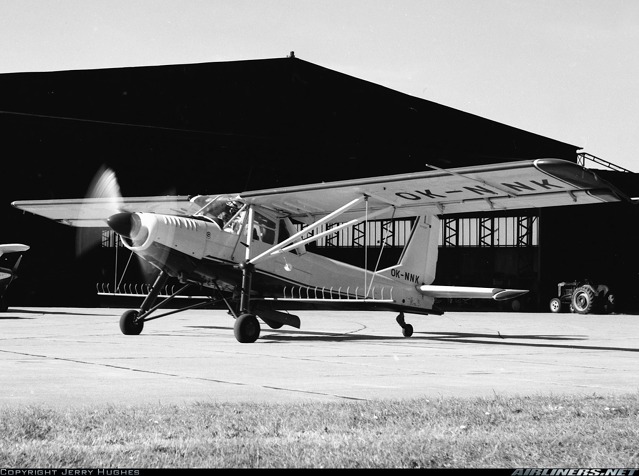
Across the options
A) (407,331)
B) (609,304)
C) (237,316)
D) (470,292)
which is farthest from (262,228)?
(609,304)

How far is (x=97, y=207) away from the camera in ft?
60.8

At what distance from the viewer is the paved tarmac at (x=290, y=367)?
7465mm

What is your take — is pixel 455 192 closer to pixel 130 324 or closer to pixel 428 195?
pixel 428 195

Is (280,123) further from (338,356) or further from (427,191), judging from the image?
(338,356)

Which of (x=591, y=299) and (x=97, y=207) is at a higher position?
(x=97, y=207)

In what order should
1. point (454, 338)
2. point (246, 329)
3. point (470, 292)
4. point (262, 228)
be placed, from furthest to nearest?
point (470, 292) → point (454, 338) → point (262, 228) → point (246, 329)

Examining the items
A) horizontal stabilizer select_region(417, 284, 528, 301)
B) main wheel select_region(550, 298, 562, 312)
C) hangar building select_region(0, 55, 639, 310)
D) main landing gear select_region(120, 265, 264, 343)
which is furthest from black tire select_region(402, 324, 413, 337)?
main wheel select_region(550, 298, 562, 312)

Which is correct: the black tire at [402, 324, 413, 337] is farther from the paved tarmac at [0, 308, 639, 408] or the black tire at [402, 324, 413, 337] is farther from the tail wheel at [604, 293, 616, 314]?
the tail wheel at [604, 293, 616, 314]

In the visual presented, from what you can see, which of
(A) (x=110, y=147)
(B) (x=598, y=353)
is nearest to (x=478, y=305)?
(A) (x=110, y=147)

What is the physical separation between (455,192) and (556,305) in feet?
77.1

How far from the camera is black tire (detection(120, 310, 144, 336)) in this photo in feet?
51.3

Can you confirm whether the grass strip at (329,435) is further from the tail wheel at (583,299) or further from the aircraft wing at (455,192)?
the tail wheel at (583,299)

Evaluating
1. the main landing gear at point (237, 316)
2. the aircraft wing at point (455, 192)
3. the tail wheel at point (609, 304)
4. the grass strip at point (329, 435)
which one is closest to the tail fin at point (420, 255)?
the aircraft wing at point (455, 192)

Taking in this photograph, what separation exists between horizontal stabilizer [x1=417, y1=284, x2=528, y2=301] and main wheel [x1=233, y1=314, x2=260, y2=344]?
4.78 metres
